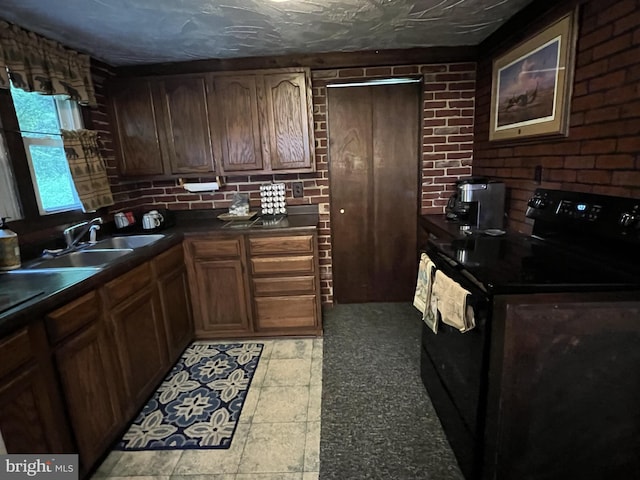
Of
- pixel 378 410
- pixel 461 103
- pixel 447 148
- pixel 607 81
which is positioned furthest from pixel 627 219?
pixel 461 103

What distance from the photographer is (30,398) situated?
48.5 inches

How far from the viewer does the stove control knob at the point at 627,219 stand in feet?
4.28

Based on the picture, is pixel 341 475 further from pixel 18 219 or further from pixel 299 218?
pixel 18 219

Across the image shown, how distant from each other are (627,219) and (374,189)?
1.93m

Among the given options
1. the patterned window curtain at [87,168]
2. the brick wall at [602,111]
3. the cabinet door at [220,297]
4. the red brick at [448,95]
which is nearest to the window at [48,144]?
the patterned window curtain at [87,168]

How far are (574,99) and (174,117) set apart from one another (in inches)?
104

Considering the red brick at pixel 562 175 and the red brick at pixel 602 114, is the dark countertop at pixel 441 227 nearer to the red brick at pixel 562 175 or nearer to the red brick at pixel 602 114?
the red brick at pixel 562 175

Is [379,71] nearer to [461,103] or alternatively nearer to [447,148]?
[461,103]

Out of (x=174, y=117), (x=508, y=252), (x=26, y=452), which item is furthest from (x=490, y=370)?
(x=174, y=117)

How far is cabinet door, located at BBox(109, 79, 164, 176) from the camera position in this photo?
262 cm

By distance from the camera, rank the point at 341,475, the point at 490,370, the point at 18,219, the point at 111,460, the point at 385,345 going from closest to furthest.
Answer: the point at 490,370 < the point at 341,475 < the point at 111,460 < the point at 18,219 < the point at 385,345

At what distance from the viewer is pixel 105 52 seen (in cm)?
236

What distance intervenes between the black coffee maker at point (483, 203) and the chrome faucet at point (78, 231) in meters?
2.51

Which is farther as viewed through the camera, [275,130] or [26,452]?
[275,130]
